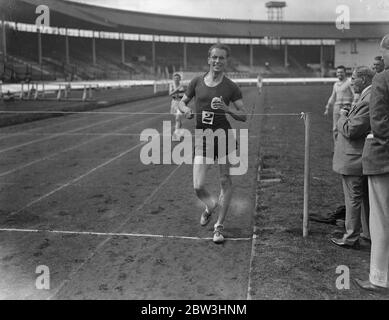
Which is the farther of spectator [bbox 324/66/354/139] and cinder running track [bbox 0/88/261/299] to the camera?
spectator [bbox 324/66/354/139]

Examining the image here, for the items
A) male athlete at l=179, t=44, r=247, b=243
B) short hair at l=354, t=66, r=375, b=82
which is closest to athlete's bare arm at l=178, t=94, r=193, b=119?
male athlete at l=179, t=44, r=247, b=243

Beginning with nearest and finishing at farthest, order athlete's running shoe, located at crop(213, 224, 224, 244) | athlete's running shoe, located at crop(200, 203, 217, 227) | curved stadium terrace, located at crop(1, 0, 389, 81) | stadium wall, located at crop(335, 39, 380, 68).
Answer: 1. athlete's running shoe, located at crop(213, 224, 224, 244)
2. athlete's running shoe, located at crop(200, 203, 217, 227)
3. curved stadium terrace, located at crop(1, 0, 389, 81)
4. stadium wall, located at crop(335, 39, 380, 68)

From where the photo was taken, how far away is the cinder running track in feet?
13.3

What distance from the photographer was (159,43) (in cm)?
7725

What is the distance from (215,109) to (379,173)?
1.84m

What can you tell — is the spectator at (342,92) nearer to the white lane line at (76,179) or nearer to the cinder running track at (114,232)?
the cinder running track at (114,232)

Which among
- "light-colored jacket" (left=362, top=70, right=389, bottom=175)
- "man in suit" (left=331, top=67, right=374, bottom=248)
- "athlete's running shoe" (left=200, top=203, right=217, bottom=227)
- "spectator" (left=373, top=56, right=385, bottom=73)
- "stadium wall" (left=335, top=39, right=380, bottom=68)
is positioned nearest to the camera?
"light-colored jacket" (left=362, top=70, right=389, bottom=175)

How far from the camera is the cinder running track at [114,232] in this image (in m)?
4.04

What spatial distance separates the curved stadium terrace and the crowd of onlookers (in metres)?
34.3

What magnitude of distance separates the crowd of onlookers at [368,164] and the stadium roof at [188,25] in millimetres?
37879

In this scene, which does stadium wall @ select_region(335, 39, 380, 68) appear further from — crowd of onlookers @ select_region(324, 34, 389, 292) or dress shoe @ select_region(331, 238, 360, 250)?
dress shoe @ select_region(331, 238, 360, 250)

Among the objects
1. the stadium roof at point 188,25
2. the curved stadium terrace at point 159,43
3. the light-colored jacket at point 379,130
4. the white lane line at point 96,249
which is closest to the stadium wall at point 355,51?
the curved stadium terrace at point 159,43
